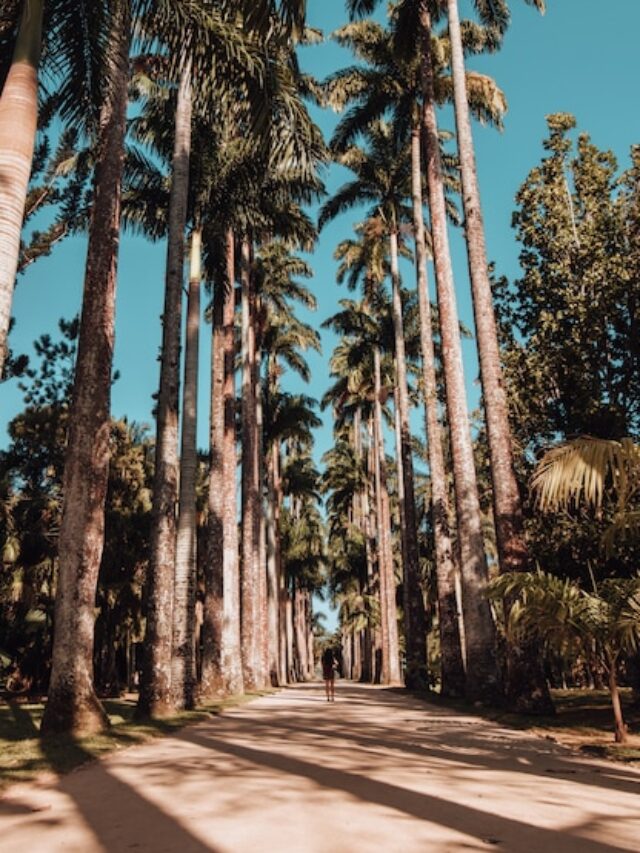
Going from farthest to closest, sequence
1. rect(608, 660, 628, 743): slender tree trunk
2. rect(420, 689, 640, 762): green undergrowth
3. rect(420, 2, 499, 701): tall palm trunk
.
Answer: rect(420, 2, 499, 701): tall palm trunk → rect(608, 660, 628, 743): slender tree trunk → rect(420, 689, 640, 762): green undergrowth

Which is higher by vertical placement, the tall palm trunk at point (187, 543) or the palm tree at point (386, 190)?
the palm tree at point (386, 190)

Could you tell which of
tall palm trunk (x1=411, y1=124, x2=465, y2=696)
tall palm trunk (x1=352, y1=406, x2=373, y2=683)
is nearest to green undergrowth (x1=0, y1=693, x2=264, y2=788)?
tall palm trunk (x1=411, y1=124, x2=465, y2=696)

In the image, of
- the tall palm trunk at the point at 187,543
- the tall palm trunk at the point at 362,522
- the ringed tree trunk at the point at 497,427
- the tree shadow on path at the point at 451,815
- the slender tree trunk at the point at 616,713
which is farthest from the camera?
the tall palm trunk at the point at 362,522

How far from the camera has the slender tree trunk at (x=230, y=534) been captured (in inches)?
751

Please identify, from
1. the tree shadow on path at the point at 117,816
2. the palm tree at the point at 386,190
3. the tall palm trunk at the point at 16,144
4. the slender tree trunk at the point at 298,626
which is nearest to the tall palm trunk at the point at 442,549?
the palm tree at the point at 386,190

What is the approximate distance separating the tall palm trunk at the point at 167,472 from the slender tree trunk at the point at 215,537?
4.67 meters

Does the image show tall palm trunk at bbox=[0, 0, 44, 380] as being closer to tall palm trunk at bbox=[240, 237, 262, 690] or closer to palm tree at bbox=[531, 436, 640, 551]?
palm tree at bbox=[531, 436, 640, 551]

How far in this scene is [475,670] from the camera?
45.3 ft

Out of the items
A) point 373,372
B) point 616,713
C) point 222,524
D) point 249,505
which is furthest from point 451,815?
point 373,372

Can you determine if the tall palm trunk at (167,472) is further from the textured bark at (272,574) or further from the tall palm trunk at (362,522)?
the tall palm trunk at (362,522)

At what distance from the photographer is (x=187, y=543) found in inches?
583

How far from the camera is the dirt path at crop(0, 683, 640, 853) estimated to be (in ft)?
11.9

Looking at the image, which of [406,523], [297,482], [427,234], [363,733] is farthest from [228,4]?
[297,482]

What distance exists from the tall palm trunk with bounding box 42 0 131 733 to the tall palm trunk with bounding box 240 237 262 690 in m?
13.4
